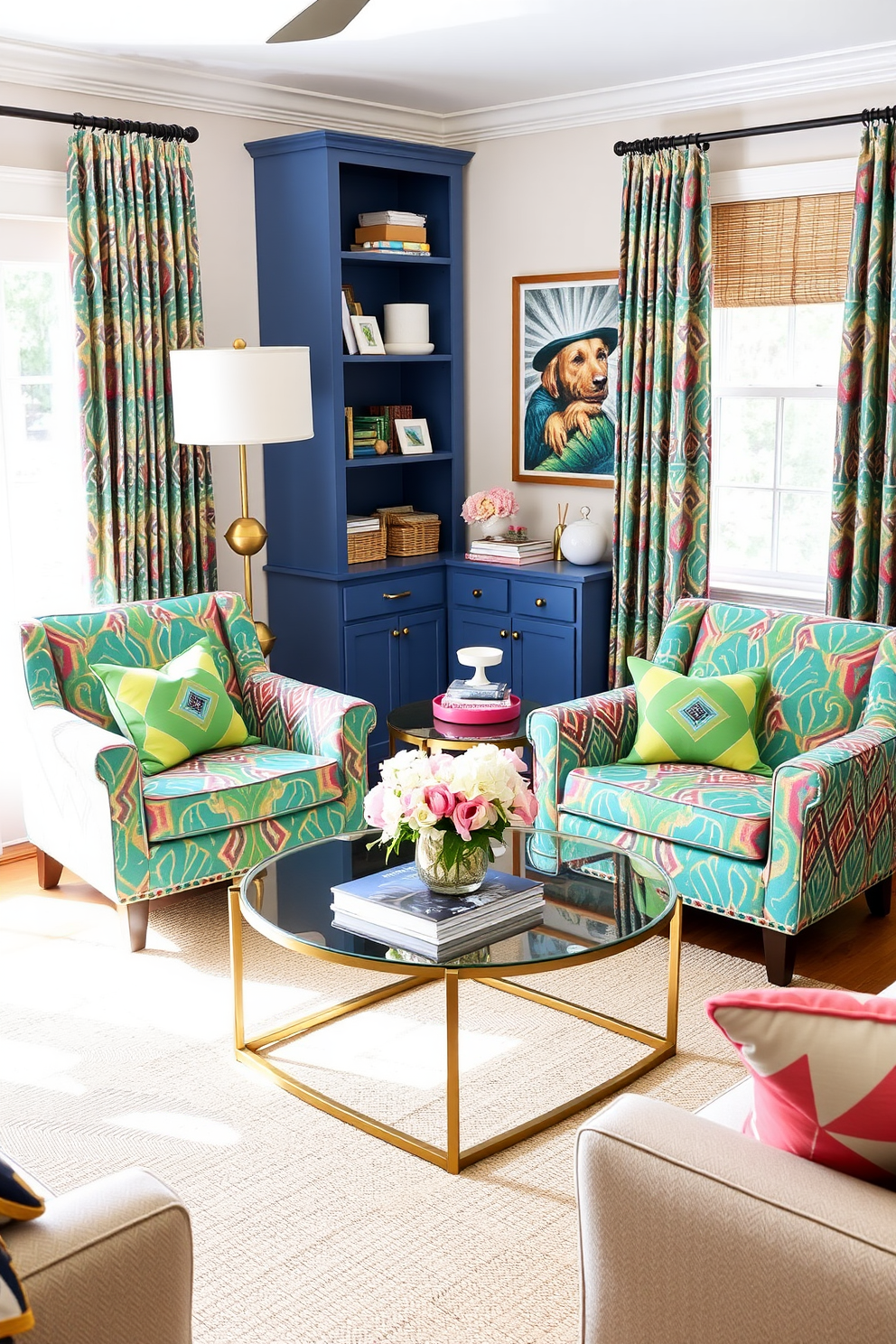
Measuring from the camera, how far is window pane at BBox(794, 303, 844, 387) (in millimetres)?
4879

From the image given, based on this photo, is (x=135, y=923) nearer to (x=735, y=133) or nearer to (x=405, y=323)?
(x=405, y=323)

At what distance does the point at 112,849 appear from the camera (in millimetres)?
3756

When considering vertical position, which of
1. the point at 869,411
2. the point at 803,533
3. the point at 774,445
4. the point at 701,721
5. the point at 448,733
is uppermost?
the point at 869,411

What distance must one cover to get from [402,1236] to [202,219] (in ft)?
12.7

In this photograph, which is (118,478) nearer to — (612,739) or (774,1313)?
(612,739)

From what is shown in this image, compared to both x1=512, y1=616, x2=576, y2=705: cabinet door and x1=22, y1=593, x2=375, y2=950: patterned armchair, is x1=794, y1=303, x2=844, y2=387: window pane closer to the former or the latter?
x1=512, y1=616, x2=576, y2=705: cabinet door

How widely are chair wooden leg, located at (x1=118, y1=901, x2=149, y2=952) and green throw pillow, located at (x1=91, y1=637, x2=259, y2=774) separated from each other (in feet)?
1.35

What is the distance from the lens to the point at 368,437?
5.56m

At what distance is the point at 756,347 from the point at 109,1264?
14.1 ft

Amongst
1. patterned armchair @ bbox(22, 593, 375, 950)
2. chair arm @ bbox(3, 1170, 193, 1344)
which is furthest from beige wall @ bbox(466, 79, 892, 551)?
chair arm @ bbox(3, 1170, 193, 1344)

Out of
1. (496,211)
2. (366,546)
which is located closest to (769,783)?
(366,546)

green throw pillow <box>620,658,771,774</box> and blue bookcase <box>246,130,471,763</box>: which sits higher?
blue bookcase <box>246,130,471,763</box>

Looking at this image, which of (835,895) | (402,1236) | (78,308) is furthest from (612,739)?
(78,308)

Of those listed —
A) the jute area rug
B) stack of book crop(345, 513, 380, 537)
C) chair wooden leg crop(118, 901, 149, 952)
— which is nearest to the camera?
the jute area rug
